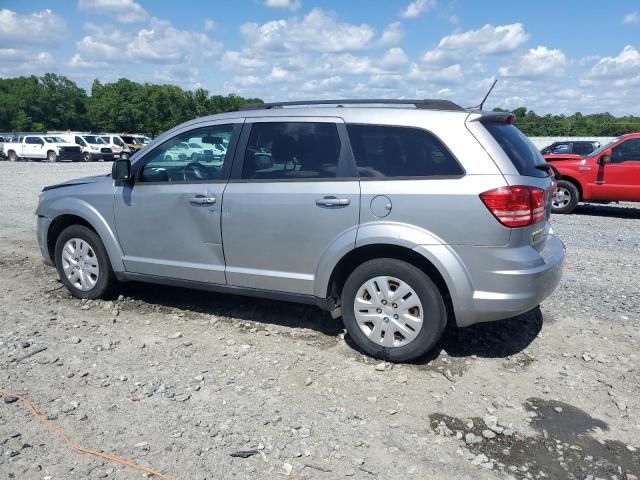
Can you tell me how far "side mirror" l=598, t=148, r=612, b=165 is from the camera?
11.6m

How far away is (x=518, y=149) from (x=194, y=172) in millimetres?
2730

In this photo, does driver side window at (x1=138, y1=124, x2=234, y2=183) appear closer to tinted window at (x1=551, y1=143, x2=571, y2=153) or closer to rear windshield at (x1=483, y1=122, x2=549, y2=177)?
rear windshield at (x1=483, y1=122, x2=549, y2=177)

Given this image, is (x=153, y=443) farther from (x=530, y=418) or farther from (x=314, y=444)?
(x=530, y=418)

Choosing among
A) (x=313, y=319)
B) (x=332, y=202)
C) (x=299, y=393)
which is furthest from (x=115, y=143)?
(x=299, y=393)

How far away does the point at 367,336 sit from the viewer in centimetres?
428

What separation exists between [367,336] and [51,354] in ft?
8.22

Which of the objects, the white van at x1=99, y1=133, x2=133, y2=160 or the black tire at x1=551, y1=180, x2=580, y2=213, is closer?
the black tire at x1=551, y1=180, x2=580, y2=213

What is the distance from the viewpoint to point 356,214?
415cm

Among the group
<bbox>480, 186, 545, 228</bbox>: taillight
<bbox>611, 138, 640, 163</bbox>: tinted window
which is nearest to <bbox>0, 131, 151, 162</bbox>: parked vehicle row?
<bbox>611, 138, 640, 163</bbox>: tinted window

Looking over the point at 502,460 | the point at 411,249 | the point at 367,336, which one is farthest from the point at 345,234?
the point at 502,460

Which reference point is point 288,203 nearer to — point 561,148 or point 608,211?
point 608,211

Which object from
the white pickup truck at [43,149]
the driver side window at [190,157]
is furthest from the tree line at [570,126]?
the driver side window at [190,157]

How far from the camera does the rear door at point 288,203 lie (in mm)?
4242

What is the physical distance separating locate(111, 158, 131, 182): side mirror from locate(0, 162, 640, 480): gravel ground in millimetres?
1309
